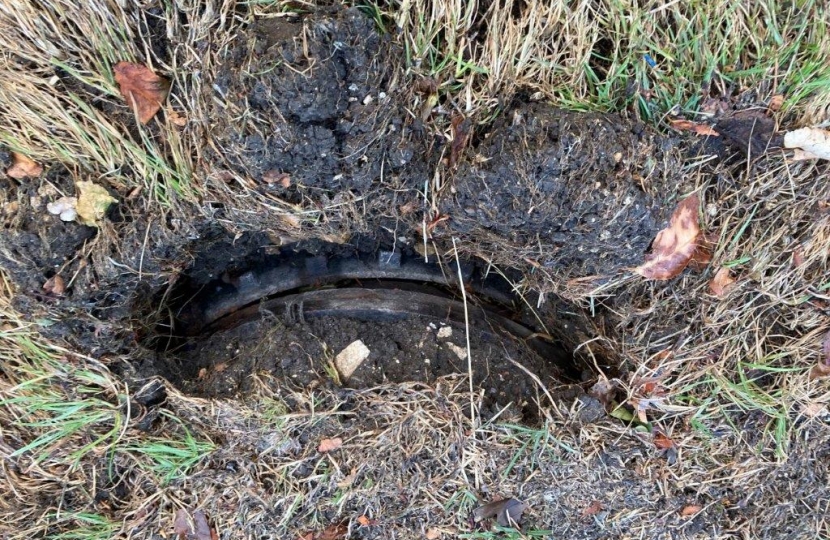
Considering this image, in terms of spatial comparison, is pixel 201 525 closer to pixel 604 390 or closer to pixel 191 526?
pixel 191 526

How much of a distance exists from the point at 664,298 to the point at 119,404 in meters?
1.63

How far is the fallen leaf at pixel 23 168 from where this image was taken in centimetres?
147

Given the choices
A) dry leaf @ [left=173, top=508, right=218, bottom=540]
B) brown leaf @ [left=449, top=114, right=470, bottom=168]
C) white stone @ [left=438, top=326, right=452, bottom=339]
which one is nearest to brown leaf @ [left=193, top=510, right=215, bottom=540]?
dry leaf @ [left=173, top=508, right=218, bottom=540]

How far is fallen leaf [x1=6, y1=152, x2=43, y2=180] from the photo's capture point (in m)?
1.47

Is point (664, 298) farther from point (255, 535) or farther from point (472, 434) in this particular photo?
point (255, 535)

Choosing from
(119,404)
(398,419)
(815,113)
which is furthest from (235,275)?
(815,113)

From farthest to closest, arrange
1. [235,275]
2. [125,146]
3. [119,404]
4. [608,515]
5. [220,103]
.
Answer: [235,275] < [608,515] < [119,404] < [125,146] < [220,103]

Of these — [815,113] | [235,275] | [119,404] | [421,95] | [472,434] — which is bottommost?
[472,434]

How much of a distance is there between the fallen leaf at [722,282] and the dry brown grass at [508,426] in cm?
2

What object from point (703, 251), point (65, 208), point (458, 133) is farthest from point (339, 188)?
point (703, 251)

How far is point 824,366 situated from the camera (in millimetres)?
1724

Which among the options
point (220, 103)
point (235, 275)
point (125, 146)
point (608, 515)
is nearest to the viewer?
point (220, 103)

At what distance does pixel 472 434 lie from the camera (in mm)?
1725

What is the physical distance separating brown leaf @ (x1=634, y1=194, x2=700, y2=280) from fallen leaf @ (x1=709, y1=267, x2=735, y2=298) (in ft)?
0.39
